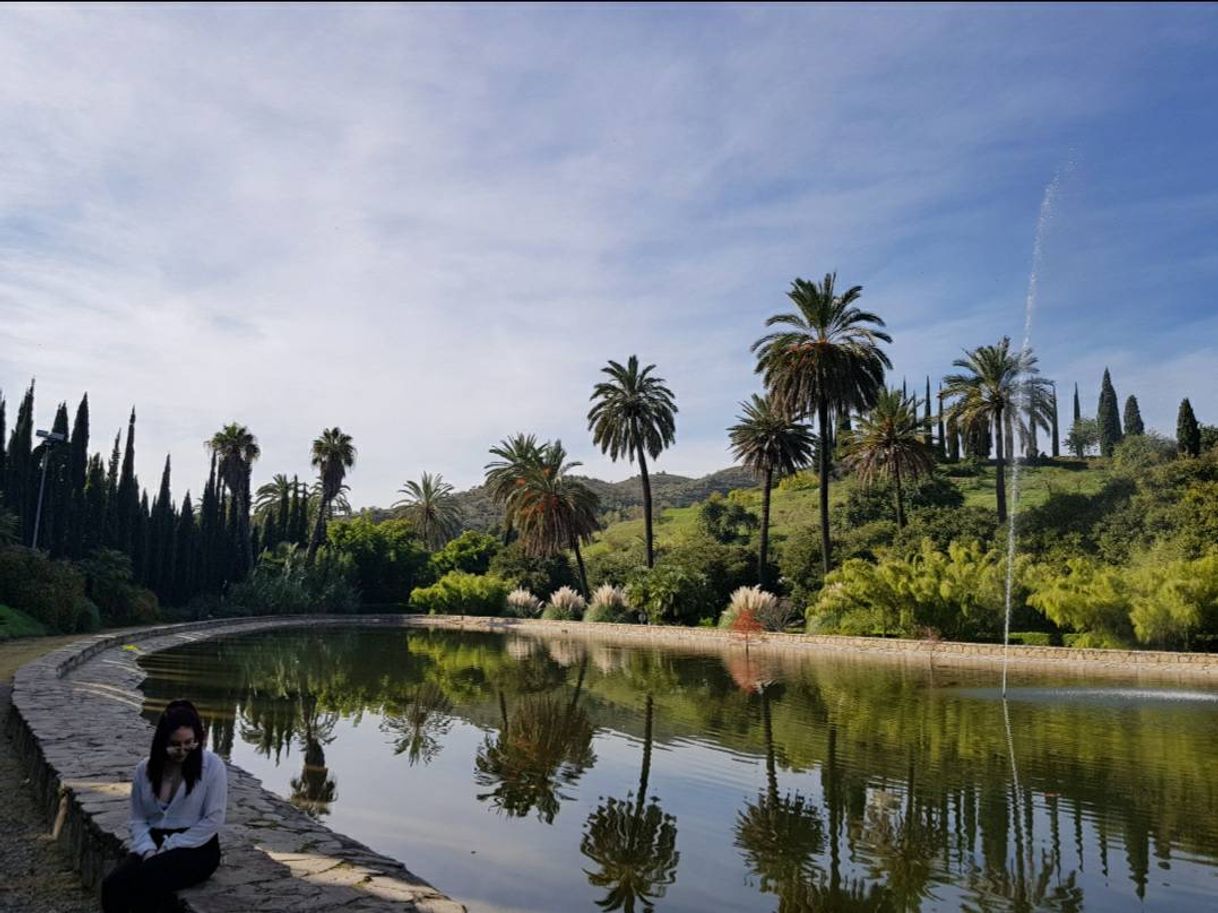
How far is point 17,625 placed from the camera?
22.9 meters

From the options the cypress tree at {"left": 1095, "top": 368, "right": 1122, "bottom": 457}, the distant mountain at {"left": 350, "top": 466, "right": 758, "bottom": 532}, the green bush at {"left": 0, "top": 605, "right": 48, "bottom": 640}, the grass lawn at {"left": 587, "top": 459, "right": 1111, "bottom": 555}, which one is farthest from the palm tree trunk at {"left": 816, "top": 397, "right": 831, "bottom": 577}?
the distant mountain at {"left": 350, "top": 466, "right": 758, "bottom": 532}

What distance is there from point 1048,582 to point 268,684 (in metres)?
21.3

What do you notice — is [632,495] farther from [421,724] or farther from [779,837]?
[779,837]

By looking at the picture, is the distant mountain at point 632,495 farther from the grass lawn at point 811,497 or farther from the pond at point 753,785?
the pond at point 753,785

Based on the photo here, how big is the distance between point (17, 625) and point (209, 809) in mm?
22547

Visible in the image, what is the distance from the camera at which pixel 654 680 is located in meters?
19.8

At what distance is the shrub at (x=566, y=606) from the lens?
134ft

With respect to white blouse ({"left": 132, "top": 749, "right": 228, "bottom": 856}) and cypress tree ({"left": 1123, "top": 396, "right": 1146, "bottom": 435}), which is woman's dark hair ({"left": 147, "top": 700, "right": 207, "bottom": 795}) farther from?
cypress tree ({"left": 1123, "top": 396, "right": 1146, "bottom": 435})

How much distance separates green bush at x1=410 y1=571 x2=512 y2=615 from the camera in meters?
45.0

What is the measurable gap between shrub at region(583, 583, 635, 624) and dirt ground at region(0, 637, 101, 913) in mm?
30028

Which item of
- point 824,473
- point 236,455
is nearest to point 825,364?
point 824,473

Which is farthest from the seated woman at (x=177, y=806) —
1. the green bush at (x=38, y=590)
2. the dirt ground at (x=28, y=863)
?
the green bush at (x=38, y=590)

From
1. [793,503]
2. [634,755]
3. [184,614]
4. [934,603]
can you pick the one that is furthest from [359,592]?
[634,755]

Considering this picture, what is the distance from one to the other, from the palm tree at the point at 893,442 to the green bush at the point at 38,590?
33507 millimetres
